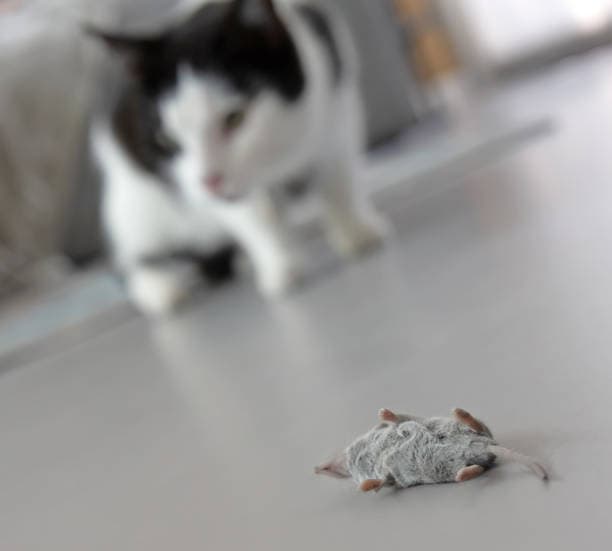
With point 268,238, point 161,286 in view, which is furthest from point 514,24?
point 268,238

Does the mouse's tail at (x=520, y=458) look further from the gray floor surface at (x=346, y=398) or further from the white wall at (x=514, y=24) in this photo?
the white wall at (x=514, y=24)

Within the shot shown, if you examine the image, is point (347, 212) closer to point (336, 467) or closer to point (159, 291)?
point (159, 291)

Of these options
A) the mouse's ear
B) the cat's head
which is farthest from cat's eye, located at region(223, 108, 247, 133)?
the mouse's ear

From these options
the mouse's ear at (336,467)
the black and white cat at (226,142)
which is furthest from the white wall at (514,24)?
the mouse's ear at (336,467)

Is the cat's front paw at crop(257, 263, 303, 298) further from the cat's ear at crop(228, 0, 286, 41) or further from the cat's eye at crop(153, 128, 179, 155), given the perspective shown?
the cat's ear at crop(228, 0, 286, 41)

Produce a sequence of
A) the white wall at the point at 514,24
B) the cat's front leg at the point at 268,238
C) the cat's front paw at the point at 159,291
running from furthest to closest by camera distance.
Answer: the white wall at the point at 514,24, the cat's front paw at the point at 159,291, the cat's front leg at the point at 268,238
